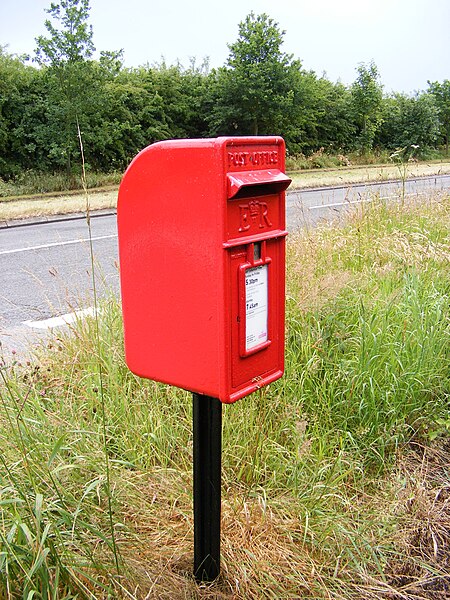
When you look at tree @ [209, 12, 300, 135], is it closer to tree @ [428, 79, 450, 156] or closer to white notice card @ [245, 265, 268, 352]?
tree @ [428, 79, 450, 156]

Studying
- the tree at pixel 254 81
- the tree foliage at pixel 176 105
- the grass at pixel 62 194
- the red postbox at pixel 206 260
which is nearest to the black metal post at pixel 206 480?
the red postbox at pixel 206 260

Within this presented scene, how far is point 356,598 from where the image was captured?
5.94 ft

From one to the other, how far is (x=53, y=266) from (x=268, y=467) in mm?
4426

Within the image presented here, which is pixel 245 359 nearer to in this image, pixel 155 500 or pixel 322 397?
pixel 155 500

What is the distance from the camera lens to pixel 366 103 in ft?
81.1

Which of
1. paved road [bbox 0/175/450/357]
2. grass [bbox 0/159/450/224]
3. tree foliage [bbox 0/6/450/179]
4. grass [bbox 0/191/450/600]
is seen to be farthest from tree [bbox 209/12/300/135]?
grass [bbox 0/191/450/600]

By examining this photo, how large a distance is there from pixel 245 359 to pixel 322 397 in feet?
3.78

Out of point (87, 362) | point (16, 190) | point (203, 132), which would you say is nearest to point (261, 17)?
point (203, 132)

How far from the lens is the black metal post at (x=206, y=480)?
1.67 meters

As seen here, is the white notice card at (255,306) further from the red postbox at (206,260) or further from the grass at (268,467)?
the grass at (268,467)

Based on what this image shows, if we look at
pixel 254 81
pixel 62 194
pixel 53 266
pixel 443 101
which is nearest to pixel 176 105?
pixel 254 81

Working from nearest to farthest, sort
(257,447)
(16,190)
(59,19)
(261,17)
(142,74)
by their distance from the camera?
1. (257,447)
2. (59,19)
3. (16,190)
4. (142,74)
5. (261,17)

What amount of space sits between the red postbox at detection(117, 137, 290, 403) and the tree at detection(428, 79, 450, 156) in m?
32.8

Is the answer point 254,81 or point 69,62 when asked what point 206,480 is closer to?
point 69,62
